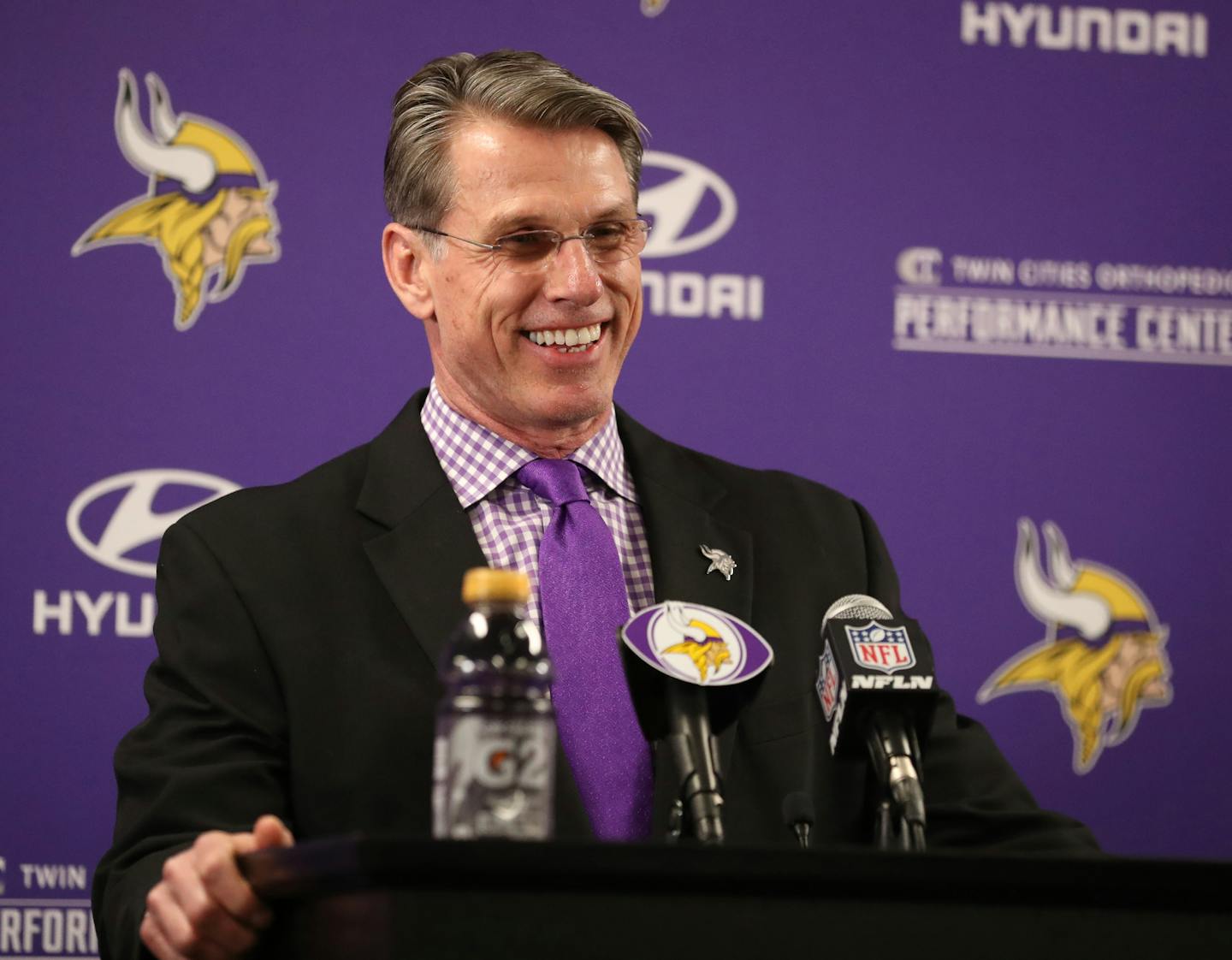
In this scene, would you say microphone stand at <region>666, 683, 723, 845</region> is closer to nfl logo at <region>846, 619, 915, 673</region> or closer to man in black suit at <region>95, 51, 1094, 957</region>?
nfl logo at <region>846, 619, 915, 673</region>

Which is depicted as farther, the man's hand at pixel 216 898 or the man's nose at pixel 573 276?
the man's nose at pixel 573 276

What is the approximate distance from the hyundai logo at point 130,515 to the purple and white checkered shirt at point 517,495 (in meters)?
0.76

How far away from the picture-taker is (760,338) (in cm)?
320

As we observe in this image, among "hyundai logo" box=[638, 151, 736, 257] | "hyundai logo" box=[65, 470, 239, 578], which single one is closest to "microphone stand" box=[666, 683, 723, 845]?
"hyundai logo" box=[65, 470, 239, 578]

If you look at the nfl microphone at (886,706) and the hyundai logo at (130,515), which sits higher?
the hyundai logo at (130,515)

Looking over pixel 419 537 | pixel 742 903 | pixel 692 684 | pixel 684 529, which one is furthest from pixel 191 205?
pixel 742 903

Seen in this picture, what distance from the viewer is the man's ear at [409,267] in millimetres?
2436

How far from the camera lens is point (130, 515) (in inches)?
116

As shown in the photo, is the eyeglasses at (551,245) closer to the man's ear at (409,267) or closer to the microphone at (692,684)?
the man's ear at (409,267)

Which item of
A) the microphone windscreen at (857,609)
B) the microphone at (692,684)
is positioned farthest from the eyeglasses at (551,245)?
the microphone at (692,684)

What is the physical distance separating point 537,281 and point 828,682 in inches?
33.6

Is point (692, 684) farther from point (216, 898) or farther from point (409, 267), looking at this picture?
point (409, 267)

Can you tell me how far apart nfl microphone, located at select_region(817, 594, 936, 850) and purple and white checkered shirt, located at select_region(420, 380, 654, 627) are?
2.11 feet

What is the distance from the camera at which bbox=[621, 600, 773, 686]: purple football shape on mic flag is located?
1482mm
